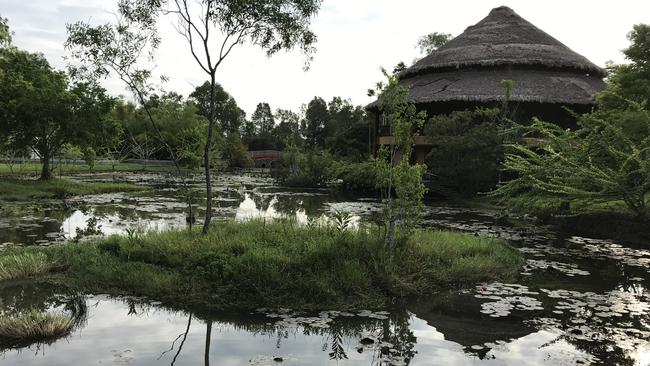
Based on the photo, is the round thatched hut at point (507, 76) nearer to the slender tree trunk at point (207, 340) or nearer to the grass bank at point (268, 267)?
the grass bank at point (268, 267)

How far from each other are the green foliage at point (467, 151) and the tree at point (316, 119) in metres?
47.7

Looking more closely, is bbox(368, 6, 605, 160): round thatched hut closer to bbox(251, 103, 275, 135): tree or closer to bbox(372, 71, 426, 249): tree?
bbox(372, 71, 426, 249): tree

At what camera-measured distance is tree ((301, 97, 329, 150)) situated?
7444cm

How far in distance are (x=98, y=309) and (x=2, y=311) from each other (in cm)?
118

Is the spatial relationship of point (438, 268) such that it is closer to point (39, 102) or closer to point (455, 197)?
point (455, 197)

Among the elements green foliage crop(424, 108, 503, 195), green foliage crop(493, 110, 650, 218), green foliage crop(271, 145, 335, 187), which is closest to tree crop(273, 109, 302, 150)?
green foliage crop(271, 145, 335, 187)

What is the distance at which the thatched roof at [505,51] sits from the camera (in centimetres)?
3328

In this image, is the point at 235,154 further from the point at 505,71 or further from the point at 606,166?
the point at 606,166

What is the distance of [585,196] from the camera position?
1552cm

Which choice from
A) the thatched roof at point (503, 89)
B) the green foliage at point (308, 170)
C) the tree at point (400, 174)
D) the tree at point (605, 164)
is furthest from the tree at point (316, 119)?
the tree at point (400, 174)

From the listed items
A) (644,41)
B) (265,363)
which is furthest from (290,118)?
(265,363)

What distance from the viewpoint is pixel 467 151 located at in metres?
24.5

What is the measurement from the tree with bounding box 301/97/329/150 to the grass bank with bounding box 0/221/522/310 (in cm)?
6450

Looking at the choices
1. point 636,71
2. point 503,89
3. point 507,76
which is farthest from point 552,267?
point 507,76
